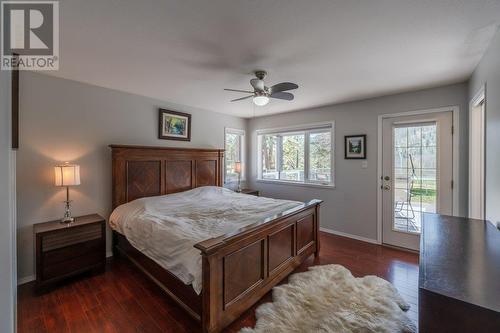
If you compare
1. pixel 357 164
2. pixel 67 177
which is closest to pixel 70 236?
pixel 67 177

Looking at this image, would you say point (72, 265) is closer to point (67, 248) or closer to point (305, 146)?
point (67, 248)

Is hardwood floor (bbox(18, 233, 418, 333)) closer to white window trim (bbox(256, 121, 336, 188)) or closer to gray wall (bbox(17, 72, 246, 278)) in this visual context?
gray wall (bbox(17, 72, 246, 278))

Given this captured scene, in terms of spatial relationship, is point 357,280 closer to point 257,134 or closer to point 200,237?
point 200,237

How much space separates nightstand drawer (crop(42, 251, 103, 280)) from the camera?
92.2 inches

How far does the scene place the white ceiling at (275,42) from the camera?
4.95ft

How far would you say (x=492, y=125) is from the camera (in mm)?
1930

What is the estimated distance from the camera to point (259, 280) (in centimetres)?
214

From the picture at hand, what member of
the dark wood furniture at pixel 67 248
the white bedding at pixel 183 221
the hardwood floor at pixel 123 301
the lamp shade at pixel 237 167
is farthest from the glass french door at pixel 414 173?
the dark wood furniture at pixel 67 248

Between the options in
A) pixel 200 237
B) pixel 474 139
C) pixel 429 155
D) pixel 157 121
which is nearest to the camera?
pixel 200 237

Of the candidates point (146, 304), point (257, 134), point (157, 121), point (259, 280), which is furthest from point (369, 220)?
point (157, 121)

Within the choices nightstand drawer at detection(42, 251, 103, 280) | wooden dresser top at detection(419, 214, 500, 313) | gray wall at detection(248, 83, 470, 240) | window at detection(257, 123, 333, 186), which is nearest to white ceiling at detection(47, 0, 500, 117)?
gray wall at detection(248, 83, 470, 240)

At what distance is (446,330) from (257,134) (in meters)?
4.72

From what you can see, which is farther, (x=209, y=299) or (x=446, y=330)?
(x=209, y=299)

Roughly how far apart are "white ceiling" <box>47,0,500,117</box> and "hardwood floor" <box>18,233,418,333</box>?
241 centimetres
